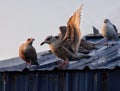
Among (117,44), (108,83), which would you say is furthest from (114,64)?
(117,44)

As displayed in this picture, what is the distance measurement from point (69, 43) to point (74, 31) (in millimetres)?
548

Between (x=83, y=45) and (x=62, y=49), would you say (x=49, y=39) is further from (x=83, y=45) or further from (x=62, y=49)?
(x=83, y=45)

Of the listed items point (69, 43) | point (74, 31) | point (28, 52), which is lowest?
point (28, 52)

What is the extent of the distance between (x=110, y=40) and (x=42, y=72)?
4.06 meters

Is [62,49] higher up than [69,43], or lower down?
lower down

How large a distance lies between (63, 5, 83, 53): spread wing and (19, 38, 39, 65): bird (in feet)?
4.60

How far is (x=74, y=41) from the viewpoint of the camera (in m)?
17.4

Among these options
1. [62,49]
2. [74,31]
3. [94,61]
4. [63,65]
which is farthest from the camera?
[62,49]

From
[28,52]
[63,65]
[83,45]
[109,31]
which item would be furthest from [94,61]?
[109,31]

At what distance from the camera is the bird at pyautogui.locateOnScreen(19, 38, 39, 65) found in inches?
721

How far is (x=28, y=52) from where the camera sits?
1834cm

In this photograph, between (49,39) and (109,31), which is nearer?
(49,39)

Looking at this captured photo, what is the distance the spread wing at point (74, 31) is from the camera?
17.0m

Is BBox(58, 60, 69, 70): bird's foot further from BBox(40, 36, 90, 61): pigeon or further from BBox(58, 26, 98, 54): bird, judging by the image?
BBox(58, 26, 98, 54): bird
